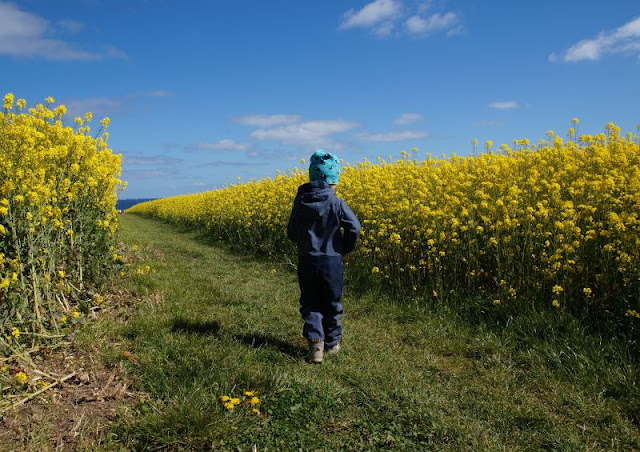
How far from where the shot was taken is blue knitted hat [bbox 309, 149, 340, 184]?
4.16 meters

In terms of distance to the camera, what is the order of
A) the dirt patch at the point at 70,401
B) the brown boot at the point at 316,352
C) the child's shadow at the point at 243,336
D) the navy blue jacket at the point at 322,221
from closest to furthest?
1. the dirt patch at the point at 70,401
2. the brown boot at the point at 316,352
3. the navy blue jacket at the point at 322,221
4. the child's shadow at the point at 243,336

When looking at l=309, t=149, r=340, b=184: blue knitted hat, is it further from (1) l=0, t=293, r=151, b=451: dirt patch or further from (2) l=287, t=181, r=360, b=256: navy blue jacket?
(1) l=0, t=293, r=151, b=451: dirt patch

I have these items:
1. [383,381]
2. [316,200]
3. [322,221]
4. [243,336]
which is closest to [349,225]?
[322,221]

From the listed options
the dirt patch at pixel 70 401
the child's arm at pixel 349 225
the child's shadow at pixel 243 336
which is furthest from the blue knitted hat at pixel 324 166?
the dirt patch at pixel 70 401

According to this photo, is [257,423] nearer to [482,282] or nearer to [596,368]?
[596,368]

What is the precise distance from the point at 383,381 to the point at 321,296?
990 millimetres

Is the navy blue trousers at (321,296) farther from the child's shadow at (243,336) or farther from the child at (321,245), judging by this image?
the child's shadow at (243,336)

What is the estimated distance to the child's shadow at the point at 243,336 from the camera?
4316 millimetres

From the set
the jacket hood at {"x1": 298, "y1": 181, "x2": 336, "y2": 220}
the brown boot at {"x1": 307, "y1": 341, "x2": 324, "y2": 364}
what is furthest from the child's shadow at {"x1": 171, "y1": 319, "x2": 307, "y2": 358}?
the jacket hood at {"x1": 298, "y1": 181, "x2": 336, "y2": 220}

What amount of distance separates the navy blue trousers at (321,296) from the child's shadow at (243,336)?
12.2 inches

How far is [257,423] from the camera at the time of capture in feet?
9.78

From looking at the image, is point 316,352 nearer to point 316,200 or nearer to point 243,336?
point 243,336

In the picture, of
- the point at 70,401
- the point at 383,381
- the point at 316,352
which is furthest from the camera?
the point at 316,352

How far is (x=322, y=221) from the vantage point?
415 centimetres
